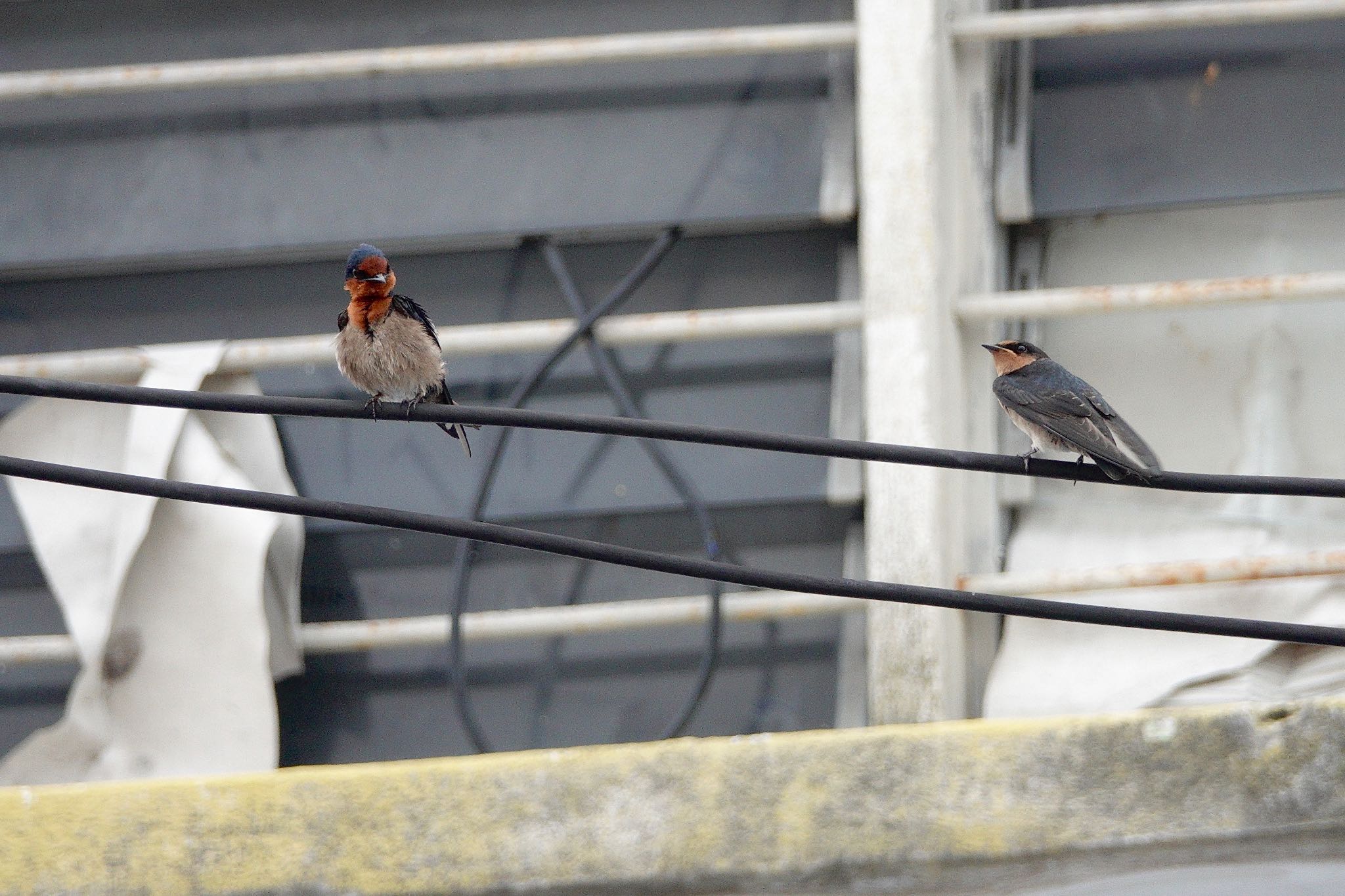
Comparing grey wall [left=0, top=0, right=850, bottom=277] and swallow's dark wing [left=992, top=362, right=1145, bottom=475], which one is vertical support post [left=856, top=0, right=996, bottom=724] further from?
swallow's dark wing [left=992, top=362, right=1145, bottom=475]

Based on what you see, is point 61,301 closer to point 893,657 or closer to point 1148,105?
point 893,657

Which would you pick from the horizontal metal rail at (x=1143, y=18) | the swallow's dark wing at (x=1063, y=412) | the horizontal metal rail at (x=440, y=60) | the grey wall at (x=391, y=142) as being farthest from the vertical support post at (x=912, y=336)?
the swallow's dark wing at (x=1063, y=412)

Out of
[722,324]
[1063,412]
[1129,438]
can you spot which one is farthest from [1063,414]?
[722,324]

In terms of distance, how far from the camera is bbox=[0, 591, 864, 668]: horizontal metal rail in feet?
16.7

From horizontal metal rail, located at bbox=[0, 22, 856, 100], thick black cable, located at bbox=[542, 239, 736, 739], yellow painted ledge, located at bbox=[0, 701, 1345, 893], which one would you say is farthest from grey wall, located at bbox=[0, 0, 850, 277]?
yellow painted ledge, located at bbox=[0, 701, 1345, 893]

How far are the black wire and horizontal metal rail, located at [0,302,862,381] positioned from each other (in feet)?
8.06

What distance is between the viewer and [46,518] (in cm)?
506

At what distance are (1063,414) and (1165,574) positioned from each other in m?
1.46

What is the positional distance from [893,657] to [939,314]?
1.17m

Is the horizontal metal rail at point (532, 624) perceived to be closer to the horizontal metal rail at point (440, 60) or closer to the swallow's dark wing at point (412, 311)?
the swallow's dark wing at point (412, 311)

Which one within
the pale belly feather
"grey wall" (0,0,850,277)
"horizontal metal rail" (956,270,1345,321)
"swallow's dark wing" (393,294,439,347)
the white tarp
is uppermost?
"grey wall" (0,0,850,277)

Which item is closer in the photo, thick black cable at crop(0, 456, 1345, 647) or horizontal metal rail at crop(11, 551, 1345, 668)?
thick black cable at crop(0, 456, 1345, 647)

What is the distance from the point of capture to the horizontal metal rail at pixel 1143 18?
200 inches

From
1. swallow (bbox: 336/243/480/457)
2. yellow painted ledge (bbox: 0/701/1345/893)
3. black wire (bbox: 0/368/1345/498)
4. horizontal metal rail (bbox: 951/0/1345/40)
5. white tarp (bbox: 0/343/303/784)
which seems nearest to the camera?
black wire (bbox: 0/368/1345/498)
